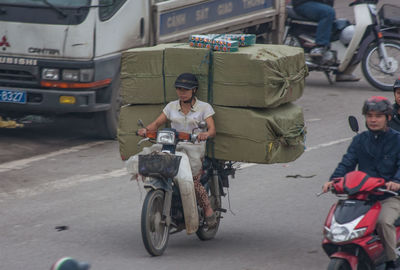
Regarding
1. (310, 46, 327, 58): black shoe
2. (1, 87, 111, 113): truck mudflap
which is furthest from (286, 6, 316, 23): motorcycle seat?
(1, 87, 111, 113): truck mudflap

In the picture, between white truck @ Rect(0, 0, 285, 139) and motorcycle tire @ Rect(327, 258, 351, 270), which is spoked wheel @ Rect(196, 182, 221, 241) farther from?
white truck @ Rect(0, 0, 285, 139)

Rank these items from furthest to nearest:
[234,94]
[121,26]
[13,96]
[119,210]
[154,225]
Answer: [121,26] → [13,96] → [119,210] → [234,94] → [154,225]

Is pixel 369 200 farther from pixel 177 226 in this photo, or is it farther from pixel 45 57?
pixel 45 57

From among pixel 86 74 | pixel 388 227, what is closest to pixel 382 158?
pixel 388 227

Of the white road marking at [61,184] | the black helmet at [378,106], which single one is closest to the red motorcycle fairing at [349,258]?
the black helmet at [378,106]

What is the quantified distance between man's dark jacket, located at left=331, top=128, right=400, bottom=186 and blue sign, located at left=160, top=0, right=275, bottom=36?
6.35 m

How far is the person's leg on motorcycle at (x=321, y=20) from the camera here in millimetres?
14398

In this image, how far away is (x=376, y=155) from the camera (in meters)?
5.84

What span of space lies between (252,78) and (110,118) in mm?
4906

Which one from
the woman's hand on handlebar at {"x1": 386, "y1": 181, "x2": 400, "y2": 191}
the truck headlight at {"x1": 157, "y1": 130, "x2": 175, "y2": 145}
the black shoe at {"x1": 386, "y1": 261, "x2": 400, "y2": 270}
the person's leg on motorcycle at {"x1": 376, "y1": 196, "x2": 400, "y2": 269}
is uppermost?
the truck headlight at {"x1": 157, "y1": 130, "x2": 175, "y2": 145}

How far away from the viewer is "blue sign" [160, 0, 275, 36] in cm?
1205

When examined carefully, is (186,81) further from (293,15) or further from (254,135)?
(293,15)

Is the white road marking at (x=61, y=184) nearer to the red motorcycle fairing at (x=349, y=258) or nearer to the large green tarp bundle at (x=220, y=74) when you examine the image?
the large green tarp bundle at (x=220, y=74)

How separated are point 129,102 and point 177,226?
3.75 ft
